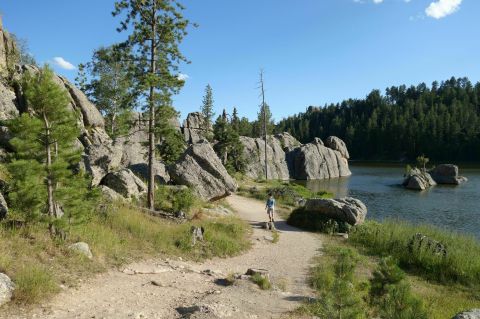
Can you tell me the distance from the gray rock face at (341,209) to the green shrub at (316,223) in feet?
0.96

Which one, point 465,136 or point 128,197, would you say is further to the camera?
point 465,136

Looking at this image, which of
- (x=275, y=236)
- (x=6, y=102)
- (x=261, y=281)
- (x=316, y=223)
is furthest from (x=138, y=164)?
(x=261, y=281)

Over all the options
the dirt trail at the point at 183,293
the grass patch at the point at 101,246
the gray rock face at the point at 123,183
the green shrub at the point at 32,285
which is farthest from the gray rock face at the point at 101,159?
the green shrub at the point at 32,285

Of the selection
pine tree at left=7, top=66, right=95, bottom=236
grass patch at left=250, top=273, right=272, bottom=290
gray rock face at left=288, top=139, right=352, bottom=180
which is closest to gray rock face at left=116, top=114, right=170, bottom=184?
pine tree at left=7, top=66, right=95, bottom=236

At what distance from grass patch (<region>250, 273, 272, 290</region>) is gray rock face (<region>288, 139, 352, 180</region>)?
59.2m

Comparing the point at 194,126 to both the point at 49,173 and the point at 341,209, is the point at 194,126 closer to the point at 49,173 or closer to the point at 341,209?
the point at 341,209

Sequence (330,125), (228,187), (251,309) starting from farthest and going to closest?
1. (330,125)
2. (228,187)
3. (251,309)

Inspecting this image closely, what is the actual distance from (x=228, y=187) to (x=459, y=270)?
15878mm

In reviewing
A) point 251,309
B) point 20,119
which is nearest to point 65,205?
point 20,119

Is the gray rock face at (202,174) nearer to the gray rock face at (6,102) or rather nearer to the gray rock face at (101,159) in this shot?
the gray rock face at (101,159)

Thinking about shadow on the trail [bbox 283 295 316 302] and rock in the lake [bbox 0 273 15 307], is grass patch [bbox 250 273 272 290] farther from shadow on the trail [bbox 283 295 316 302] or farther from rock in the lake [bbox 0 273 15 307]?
rock in the lake [bbox 0 273 15 307]

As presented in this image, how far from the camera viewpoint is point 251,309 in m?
10.1

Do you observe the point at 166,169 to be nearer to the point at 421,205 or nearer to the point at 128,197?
the point at 128,197

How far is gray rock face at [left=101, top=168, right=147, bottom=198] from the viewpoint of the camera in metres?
22.3
